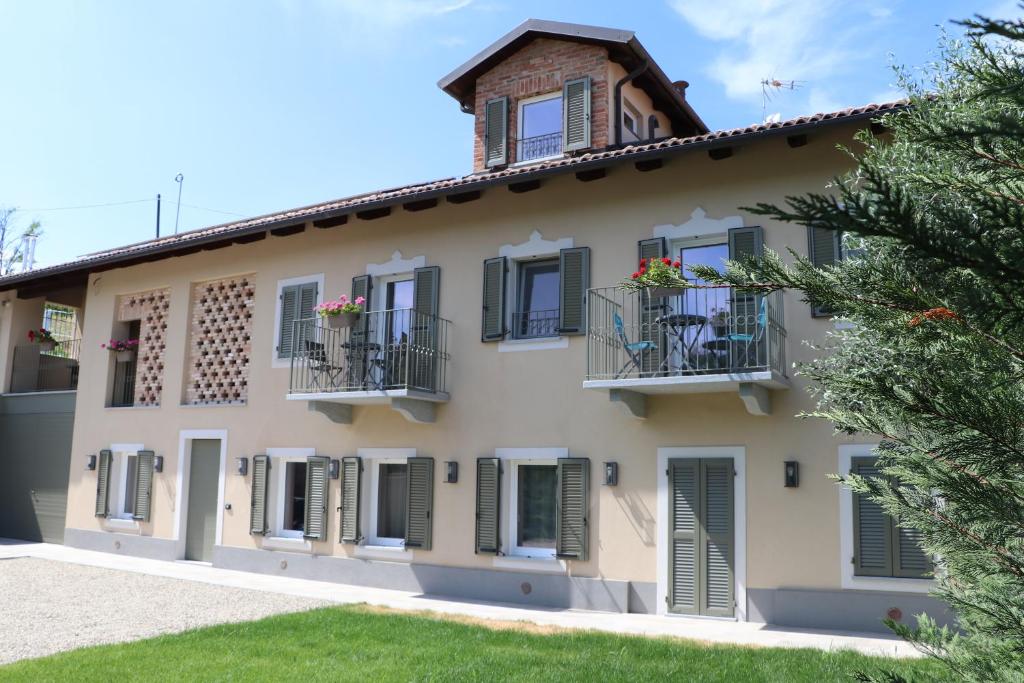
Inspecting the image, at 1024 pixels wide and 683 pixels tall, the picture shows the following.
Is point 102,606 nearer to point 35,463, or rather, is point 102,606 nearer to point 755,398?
point 755,398

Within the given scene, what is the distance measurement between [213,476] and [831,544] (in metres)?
10.5

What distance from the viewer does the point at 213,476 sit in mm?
15367

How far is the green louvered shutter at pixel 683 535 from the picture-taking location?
34.8 ft

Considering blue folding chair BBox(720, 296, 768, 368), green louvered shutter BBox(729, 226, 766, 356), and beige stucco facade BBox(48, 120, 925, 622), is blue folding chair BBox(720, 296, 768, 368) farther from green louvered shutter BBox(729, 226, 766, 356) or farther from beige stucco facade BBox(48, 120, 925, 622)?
beige stucco facade BBox(48, 120, 925, 622)

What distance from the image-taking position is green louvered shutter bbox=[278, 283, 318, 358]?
1445 cm

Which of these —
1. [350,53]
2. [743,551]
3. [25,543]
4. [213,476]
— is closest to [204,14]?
[350,53]

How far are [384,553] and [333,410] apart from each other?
2295 mm

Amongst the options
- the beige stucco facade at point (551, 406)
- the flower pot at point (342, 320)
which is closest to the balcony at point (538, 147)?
the beige stucco facade at point (551, 406)

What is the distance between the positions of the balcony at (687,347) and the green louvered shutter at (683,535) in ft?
2.97

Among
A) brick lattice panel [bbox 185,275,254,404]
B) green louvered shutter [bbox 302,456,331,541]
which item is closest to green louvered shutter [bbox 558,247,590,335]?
green louvered shutter [bbox 302,456,331,541]

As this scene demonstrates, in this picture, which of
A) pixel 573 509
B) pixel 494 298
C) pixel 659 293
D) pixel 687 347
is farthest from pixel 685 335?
pixel 494 298

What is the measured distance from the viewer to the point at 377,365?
12.7 m

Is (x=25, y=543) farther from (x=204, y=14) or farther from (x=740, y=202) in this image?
(x=740, y=202)

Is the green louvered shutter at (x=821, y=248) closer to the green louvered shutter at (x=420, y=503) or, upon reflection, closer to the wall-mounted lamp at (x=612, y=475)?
the wall-mounted lamp at (x=612, y=475)
